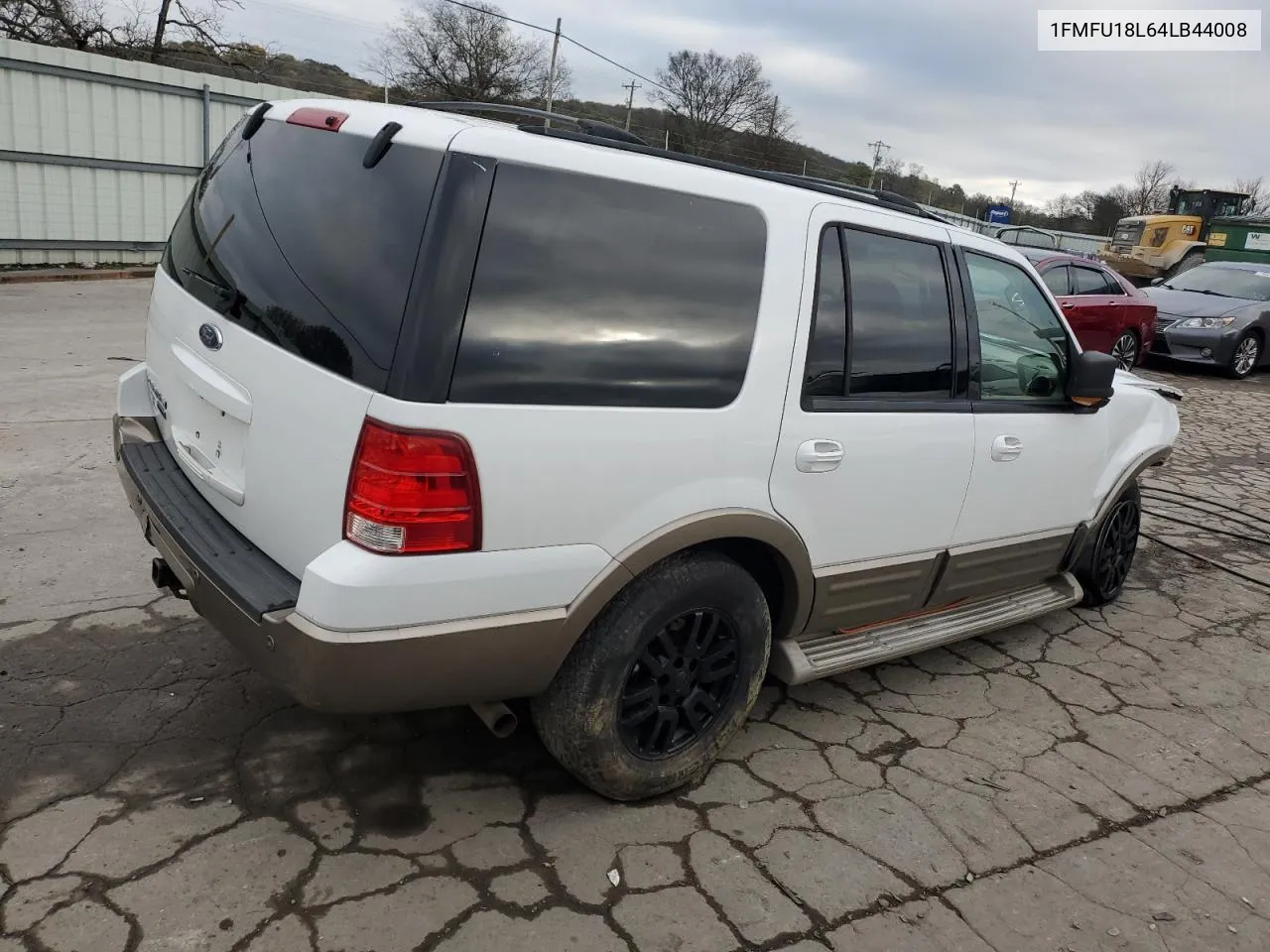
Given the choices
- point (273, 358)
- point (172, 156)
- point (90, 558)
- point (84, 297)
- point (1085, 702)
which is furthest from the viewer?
point (172, 156)

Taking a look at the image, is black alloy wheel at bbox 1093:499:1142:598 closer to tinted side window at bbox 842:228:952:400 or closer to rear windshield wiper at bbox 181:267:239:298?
tinted side window at bbox 842:228:952:400

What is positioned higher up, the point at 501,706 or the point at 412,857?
the point at 501,706

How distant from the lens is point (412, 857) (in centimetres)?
248

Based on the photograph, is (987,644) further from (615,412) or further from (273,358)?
(273,358)

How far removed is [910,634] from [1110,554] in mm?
1790

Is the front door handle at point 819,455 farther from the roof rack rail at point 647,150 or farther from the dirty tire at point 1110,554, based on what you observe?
the dirty tire at point 1110,554

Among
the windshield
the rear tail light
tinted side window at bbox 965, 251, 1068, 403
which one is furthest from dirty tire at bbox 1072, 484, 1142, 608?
the windshield

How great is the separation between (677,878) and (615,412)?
1277 mm

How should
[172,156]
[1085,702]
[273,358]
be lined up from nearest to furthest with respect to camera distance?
[273,358]
[1085,702]
[172,156]

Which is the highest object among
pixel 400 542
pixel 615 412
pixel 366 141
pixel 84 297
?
pixel 366 141

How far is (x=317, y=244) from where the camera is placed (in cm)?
237

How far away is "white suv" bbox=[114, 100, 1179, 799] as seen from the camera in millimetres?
2146

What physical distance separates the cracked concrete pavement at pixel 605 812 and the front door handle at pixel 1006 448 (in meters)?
1.00

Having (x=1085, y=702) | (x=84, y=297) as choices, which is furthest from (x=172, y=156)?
(x=1085, y=702)
